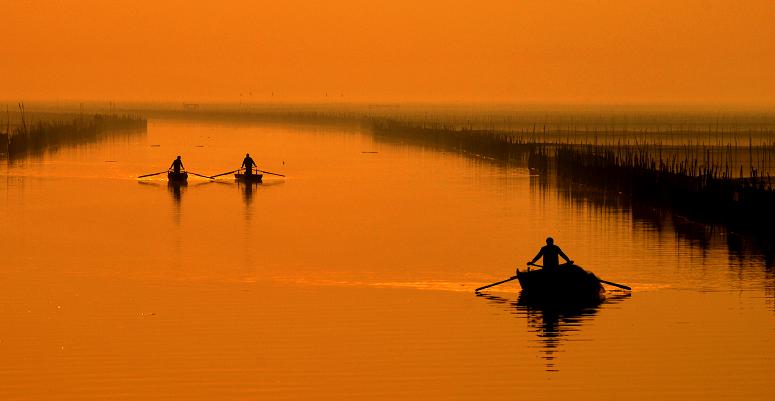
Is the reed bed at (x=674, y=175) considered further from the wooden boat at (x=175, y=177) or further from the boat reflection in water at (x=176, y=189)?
the wooden boat at (x=175, y=177)

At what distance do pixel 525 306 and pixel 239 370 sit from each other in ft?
25.1

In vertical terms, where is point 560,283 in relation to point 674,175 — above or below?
below

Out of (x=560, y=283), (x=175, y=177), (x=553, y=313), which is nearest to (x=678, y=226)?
(x=560, y=283)

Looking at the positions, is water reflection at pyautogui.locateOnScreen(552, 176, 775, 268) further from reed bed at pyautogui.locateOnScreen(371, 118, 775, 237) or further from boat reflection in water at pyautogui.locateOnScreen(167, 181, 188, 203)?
boat reflection in water at pyautogui.locateOnScreen(167, 181, 188, 203)

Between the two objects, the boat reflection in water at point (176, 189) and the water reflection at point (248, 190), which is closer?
the water reflection at point (248, 190)

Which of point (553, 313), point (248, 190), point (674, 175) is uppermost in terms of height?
point (674, 175)

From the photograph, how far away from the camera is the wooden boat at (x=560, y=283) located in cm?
2709

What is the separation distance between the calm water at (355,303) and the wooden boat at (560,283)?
467 mm

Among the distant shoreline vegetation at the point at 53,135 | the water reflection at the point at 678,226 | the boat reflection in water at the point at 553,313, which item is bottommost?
the boat reflection in water at the point at 553,313

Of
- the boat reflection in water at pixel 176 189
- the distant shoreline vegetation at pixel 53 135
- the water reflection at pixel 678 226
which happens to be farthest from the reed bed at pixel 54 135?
the water reflection at pixel 678 226

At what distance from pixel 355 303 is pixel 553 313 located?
11.9 feet

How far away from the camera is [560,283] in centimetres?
2717

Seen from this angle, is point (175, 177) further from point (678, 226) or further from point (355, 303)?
point (355, 303)

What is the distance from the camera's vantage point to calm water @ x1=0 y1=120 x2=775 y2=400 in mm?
20641
